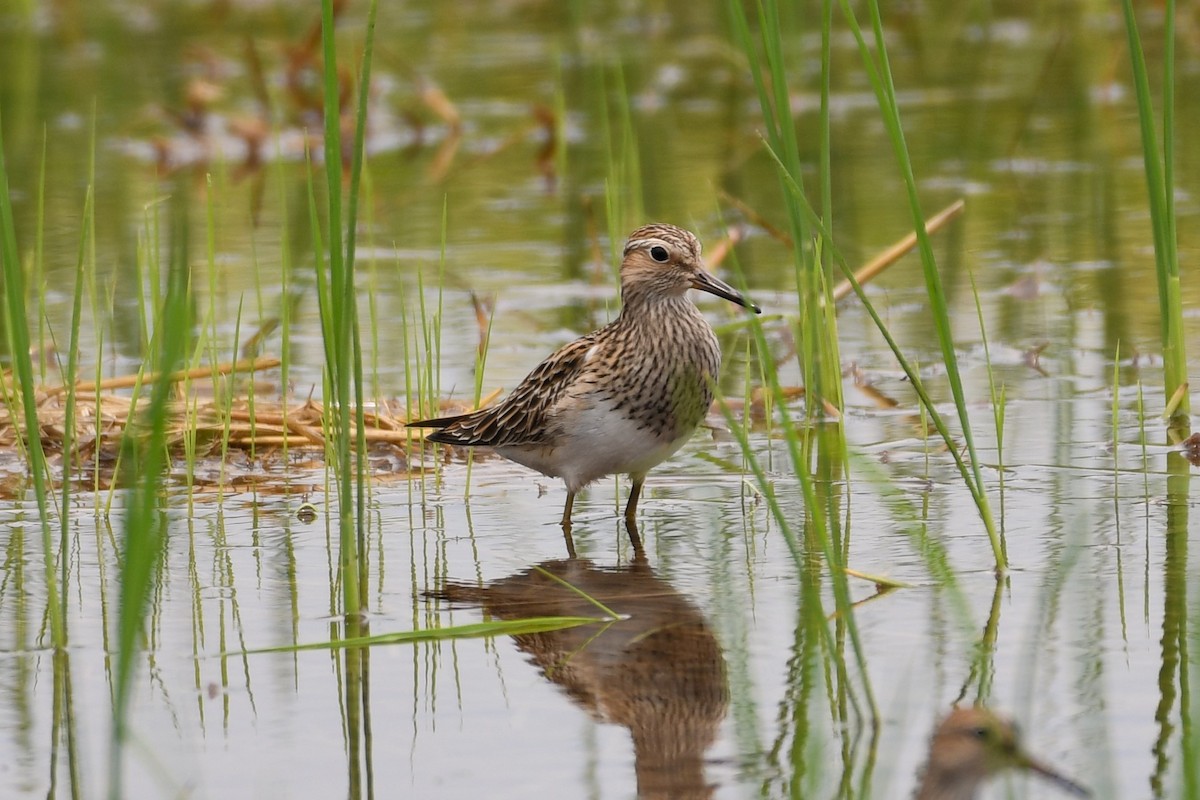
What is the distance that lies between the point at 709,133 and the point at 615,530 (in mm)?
8616

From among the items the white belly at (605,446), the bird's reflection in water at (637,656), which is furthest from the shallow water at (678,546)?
the white belly at (605,446)

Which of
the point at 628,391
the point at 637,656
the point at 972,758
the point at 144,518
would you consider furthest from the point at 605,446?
the point at 144,518

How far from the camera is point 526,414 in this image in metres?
7.34

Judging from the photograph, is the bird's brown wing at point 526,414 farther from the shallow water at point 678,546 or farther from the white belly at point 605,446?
the shallow water at point 678,546

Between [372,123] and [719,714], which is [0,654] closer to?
[719,714]

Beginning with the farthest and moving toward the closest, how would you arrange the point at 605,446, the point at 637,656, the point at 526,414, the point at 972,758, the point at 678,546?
the point at 526,414, the point at 605,446, the point at 678,546, the point at 637,656, the point at 972,758

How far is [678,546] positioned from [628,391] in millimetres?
641

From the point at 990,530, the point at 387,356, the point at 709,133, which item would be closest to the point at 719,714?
the point at 990,530

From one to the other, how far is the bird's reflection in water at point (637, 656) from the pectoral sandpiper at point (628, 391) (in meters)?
0.55

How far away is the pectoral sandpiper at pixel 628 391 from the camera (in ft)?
23.0

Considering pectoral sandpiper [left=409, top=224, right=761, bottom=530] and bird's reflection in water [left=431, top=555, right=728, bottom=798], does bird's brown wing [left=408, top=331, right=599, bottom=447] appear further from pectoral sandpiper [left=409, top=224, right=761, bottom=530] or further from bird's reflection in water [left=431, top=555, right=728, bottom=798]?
bird's reflection in water [left=431, top=555, right=728, bottom=798]

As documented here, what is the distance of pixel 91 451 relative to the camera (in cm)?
841

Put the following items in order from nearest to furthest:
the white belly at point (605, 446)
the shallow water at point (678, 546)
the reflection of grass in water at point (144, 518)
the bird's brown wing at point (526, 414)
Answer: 1. the reflection of grass in water at point (144, 518)
2. the shallow water at point (678, 546)
3. the white belly at point (605, 446)
4. the bird's brown wing at point (526, 414)

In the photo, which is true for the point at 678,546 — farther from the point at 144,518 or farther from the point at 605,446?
the point at 144,518
